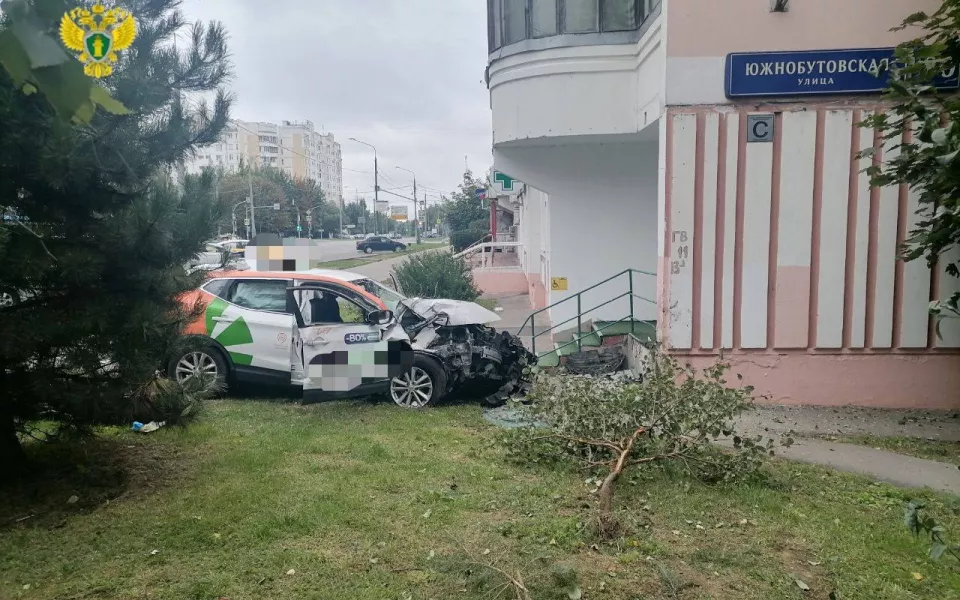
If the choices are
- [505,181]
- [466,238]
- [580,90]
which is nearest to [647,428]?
[580,90]

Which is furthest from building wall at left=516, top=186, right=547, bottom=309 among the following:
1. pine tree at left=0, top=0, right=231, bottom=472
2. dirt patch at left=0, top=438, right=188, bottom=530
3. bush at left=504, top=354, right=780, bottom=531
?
pine tree at left=0, top=0, right=231, bottom=472

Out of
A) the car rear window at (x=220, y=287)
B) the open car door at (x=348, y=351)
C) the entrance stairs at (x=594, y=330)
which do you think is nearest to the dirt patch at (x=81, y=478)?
the open car door at (x=348, y=351)

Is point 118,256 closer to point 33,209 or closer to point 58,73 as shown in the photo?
point 33,209

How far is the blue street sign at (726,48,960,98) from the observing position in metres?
8.10

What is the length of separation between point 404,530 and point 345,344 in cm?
395

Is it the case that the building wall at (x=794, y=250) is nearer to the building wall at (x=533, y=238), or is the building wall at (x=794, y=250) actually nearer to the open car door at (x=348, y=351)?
the open car door at (x=348, y=351)

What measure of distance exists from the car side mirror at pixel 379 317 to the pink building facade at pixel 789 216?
331cm

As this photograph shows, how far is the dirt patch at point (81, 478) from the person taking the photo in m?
4.76

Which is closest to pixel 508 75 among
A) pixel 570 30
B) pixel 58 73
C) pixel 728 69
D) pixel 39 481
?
pixel 570 30

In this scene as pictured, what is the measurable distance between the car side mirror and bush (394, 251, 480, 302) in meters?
7.26

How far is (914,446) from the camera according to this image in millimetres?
6965

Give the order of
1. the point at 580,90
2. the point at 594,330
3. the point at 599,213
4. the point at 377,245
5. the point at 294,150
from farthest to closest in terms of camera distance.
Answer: the point at 294,150 < the point at 377,245 < the point at 599,213 < the point at 594,330 < the point at 580,90

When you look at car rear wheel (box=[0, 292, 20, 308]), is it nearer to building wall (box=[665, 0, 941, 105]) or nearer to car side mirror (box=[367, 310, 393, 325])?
car side mirror (box=[367, 310, 393, 325])

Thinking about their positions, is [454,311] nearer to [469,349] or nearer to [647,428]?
[469,349]
